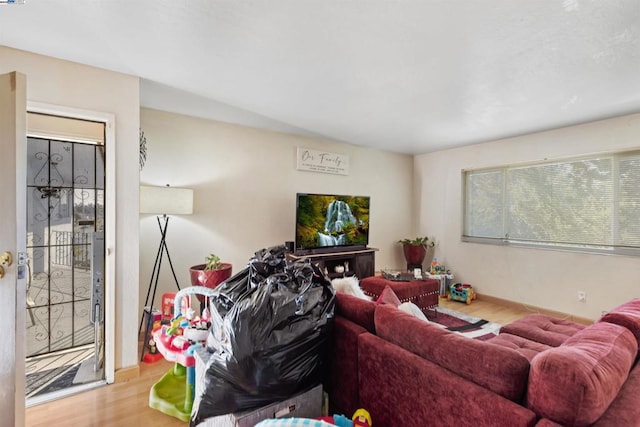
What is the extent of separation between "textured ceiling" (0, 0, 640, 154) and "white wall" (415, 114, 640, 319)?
0.38 metres

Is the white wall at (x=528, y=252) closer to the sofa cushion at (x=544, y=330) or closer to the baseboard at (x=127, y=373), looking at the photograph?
the sofa cushion at (x=544, y=330)

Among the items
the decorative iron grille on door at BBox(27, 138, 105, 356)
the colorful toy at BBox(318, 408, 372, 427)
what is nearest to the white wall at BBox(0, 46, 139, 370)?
the decorative iron grille on door at BBox(27, 138, 105, 356)

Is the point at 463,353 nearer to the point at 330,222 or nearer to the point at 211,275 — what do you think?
the point at 211,275

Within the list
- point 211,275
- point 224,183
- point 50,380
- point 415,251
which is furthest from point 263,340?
point 415,251

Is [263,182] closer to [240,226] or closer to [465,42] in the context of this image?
[240,226]

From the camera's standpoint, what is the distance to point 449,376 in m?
1.14

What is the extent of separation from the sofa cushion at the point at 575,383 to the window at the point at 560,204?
3045 mm

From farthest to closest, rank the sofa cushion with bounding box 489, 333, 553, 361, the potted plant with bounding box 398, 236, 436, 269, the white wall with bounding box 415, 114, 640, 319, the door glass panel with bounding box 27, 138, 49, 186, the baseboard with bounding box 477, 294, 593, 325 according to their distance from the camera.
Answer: the potted plant with bounding box 398, 236, 436, 269
the baseboard with bounding box 477, 294, 593, 325
the white wall with bounding box 415, 114, 640, 319
the door glass panel with bounding box 27, 138, 49, 186
the sofa cushion with bounding box 489, 333, 553, 361

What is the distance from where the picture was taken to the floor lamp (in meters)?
2.64

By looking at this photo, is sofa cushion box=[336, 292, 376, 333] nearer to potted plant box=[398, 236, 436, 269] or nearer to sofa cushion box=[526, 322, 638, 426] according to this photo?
sofa cushion box=[526, 322, 638, 426]

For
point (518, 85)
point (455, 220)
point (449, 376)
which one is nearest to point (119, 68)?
point (449, 376)

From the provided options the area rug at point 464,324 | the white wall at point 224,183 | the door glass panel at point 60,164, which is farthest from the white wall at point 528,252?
the door glass panel at point 60,164

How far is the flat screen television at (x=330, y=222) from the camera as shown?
12.4ft

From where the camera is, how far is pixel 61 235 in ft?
8.90
